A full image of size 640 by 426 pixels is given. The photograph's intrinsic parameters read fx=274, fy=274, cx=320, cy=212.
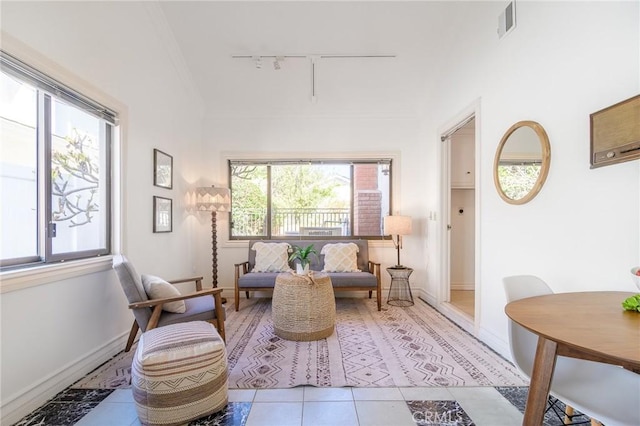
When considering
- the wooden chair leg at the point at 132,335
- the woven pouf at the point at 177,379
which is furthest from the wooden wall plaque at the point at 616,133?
the wooden chair leg at the point at 132,335

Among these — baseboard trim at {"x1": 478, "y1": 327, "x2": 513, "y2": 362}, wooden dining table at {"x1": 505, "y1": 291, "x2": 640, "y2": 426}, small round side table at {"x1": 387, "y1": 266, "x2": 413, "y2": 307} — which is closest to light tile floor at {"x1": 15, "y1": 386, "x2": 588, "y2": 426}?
baseboard trim at {"x1": 478, "y1": 327, "x2": 513, "y2": 362}

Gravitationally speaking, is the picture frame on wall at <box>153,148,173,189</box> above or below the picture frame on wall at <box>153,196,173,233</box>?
above

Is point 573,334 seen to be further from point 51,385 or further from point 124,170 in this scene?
point 124,170

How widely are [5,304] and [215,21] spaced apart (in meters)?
3.14

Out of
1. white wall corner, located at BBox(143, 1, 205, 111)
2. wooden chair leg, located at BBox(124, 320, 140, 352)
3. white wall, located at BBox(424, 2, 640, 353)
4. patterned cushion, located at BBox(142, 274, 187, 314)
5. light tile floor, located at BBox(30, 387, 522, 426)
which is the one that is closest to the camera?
white wall, located at BBox(424, 2, 640, 353)

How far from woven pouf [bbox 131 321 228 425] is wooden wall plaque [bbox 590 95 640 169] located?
2.43m

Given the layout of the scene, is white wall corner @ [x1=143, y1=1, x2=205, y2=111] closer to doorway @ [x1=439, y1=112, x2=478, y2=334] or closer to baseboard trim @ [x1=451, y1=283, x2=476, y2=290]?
doorway @ [x1=439, y1=112, x2=478, y2=334]

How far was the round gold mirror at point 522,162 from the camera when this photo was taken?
1.94m

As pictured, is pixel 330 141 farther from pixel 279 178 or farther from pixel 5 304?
pixel 5 304

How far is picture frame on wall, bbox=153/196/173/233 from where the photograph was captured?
304cm

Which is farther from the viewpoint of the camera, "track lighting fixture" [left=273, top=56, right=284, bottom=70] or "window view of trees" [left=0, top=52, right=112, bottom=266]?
"track lighting fixture" [left=273, top=56, right=284, bottom=70]

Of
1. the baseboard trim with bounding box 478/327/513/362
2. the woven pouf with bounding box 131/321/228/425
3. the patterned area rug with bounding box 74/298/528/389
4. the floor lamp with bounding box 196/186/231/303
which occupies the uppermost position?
the floor lamp with bounding box 196/186/231/303

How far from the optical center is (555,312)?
114cm

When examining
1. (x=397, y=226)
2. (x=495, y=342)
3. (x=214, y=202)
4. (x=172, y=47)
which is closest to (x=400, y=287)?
(x=397, y=226)
